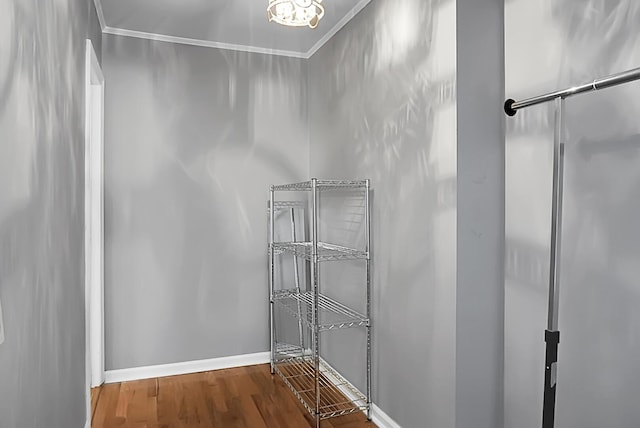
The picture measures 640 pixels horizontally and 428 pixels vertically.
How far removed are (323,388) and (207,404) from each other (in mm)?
761

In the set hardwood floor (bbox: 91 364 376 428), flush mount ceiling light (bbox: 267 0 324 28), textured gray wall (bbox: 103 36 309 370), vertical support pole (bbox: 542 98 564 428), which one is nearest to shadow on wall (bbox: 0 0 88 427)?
hardwood floor (bbox: 91 364 376 428)

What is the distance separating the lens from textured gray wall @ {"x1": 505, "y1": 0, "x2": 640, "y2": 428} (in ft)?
4.83

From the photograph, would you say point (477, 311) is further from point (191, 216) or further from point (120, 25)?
point (120, 25)

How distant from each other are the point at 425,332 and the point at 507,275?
1.65 feet

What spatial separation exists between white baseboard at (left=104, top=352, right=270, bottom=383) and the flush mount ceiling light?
8.29 ft

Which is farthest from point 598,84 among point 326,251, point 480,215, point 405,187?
point 326,251

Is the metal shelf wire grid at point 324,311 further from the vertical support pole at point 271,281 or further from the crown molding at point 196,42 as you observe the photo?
the crown molding at point 196,42

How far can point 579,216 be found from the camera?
163 cm

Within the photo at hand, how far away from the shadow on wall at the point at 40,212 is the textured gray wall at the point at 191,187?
3.40 feet

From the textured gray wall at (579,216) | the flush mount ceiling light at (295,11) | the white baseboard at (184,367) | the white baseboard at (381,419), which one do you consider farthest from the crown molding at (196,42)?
the white baseboard at (381,419)

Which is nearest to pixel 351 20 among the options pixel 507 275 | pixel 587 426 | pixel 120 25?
pixel 120 25

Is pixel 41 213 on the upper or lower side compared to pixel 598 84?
lower

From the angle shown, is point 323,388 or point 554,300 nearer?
point 554,300

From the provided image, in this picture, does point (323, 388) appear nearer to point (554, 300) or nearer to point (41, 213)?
point (554, 300)
